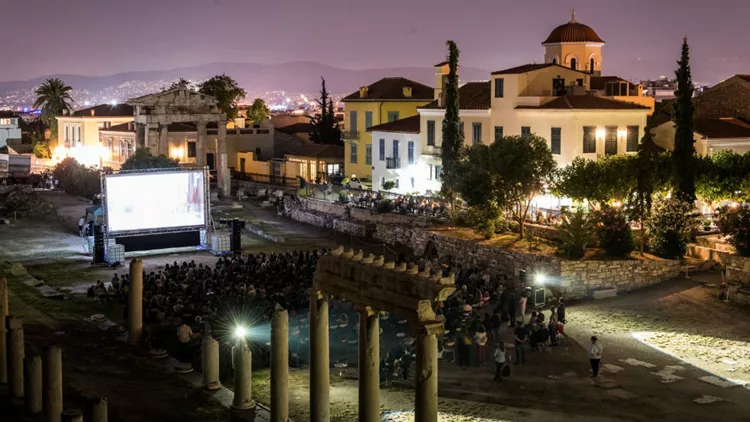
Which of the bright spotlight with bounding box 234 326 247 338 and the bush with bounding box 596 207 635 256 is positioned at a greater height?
the bush with bounding box 596 207 635 256

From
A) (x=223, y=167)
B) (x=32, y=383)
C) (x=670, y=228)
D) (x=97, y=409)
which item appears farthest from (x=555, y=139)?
(x=97, y=409)

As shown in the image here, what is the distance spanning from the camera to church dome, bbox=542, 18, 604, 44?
2672 inches

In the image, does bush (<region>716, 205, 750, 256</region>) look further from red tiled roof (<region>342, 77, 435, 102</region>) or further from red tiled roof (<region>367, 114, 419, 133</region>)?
red tiled roof (<region>342, 77, 435, 102</region>)

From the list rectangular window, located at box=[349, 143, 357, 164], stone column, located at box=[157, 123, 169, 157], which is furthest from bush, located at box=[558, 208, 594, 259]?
stone column, located at box=[157, 123, 169, 157]

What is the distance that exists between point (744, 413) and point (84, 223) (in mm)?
37136

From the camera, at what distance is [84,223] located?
51156 mm

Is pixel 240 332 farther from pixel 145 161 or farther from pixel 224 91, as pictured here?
pixel 224 91

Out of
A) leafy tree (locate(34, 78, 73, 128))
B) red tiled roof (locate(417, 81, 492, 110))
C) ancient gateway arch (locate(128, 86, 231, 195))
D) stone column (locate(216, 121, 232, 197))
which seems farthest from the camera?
leafy tree (locate(34, 78, 73, 128))

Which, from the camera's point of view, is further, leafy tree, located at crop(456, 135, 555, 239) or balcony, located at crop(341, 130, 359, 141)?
balcony, located at crop(341, 130, 359, 141)

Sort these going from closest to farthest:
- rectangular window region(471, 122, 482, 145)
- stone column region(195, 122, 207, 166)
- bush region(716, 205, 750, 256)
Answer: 1. bush region(716, 205, 750, 256)
2. rectangular window region(471, 122, 482, 145)
3. stone column region(195, 122, 207, 166)

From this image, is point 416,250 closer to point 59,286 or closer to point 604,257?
point 604,257

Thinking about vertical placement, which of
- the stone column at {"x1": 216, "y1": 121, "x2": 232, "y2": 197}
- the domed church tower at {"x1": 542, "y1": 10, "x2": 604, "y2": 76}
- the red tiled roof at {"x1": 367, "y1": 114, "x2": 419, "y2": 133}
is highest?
the domed church tower at {"x1": 542, "y1": 10, "x2": 604, "y2": 76}

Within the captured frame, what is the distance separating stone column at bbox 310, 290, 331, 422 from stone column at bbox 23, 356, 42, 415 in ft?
21.6

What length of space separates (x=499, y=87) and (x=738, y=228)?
1956cm
